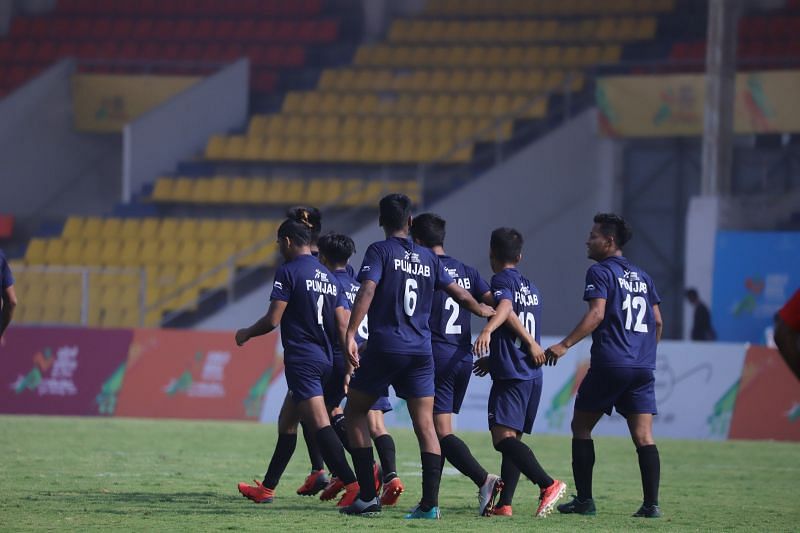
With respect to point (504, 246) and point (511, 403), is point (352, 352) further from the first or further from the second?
point (504, 246)

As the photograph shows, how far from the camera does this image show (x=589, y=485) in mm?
10391

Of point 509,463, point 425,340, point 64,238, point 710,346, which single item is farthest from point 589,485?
point 64,238

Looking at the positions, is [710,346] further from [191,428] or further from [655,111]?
[655,111]

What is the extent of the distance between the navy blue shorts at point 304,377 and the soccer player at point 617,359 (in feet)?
5.30

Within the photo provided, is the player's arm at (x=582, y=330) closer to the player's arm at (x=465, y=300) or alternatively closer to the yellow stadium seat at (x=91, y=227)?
the player's arm at (x=465, y=300)

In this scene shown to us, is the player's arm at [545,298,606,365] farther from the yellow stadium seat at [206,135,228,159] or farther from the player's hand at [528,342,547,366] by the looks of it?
the yellow stadium seat at [206,135,228,159]

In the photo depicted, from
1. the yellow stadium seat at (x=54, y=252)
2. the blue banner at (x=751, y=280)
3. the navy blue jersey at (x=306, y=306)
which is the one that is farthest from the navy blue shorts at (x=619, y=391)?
the yellow stadium seat at (x=54, y=252)

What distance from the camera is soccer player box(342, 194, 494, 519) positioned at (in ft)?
31.5

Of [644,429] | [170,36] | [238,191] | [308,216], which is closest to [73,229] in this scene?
[238,191]

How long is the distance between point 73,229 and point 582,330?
21.8 m

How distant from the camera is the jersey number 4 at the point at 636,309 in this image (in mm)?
10227

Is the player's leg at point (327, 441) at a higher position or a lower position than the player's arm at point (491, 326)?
→ lower

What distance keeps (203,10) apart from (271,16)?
1.91 m

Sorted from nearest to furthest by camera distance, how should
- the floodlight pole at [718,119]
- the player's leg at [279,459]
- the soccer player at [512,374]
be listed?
the soccer player at [512,374] < the player's leg at [279,459] < the floodlight pole at [718,119]
